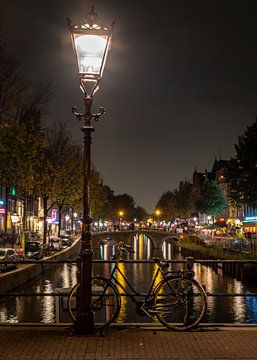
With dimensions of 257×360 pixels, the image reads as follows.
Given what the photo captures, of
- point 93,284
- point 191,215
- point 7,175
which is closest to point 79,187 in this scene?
point 7,175

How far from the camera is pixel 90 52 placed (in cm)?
982

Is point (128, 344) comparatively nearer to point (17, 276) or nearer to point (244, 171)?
point (17, 276)

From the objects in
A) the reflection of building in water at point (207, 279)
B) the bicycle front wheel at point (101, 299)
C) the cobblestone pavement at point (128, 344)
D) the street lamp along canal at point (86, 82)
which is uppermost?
the street lamp along canal at point (86, 82)

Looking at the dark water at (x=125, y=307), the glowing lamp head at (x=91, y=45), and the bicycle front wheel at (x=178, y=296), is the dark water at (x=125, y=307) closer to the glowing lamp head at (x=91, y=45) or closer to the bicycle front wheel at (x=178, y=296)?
the bicycle front wheel at (x=178, y=296)

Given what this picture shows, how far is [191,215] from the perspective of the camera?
13225cm

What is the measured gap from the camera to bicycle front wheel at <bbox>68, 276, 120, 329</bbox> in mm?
9961

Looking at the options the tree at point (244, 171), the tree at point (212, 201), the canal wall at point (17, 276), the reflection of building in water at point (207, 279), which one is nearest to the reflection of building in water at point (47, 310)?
the canal wall at point (17, 276)

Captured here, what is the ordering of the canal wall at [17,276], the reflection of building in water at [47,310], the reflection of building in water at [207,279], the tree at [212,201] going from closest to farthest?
the reflection of building in water at [47,310] < the canal wall at [17,276] < the reflection of building in water at [207,279] < the tree at [212,201]

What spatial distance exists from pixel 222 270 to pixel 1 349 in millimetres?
42845

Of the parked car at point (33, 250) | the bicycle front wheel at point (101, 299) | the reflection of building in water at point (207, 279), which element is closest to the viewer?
the bicycle front wheel at point (101, 299)

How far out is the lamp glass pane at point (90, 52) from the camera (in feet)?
31.8

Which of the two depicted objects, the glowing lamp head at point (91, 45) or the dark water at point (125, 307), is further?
the dark water at point (125, 307)

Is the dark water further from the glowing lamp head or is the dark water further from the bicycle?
the glowing lamp head

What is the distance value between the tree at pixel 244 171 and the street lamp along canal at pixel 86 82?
46072mm
